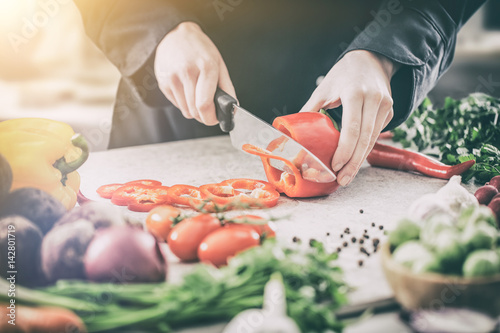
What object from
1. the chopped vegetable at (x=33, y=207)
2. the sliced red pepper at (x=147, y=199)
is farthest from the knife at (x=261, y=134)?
the chopped vegetable at (x=33, y=207)

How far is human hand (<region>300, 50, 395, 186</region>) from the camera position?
1302 millimetres

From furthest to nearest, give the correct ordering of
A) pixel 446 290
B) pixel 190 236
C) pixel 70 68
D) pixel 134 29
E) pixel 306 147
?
pixel 70 68, pixel 134 29, pixel 306 147, pixel 190 236, pixel 446 290

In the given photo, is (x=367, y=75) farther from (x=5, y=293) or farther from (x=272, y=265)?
(x=5, y=293)

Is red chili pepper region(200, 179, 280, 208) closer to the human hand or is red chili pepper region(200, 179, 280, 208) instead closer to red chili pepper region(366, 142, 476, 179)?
the human hand

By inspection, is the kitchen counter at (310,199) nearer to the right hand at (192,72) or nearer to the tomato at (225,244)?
the tomato at (225,244)

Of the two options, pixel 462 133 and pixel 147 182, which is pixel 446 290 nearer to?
pixel 147 182

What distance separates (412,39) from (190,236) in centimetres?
92

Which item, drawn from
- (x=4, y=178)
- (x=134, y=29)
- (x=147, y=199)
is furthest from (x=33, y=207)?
(x=134, y=29)

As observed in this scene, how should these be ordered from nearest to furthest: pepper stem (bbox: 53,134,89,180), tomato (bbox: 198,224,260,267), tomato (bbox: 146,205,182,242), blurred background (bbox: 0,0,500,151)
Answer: tomato (bbox: 198,224,260,267)
tomato (bbox: 146,205,182,242)
pepper stem (bbox: 53,134,89,180)
blurred background (bbox: 0,0,500,151)

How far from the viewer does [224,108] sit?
1273 millimetres

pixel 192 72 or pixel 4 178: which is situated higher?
pixel 192 72

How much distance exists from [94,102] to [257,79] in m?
1.59

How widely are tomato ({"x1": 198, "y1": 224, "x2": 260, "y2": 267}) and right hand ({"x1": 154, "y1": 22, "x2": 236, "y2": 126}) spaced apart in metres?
0.45

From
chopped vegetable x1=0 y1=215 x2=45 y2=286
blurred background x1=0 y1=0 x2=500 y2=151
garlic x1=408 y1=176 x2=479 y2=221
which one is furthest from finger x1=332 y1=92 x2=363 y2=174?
blurred background x1=0 y1=0 x2=500 y2=151
